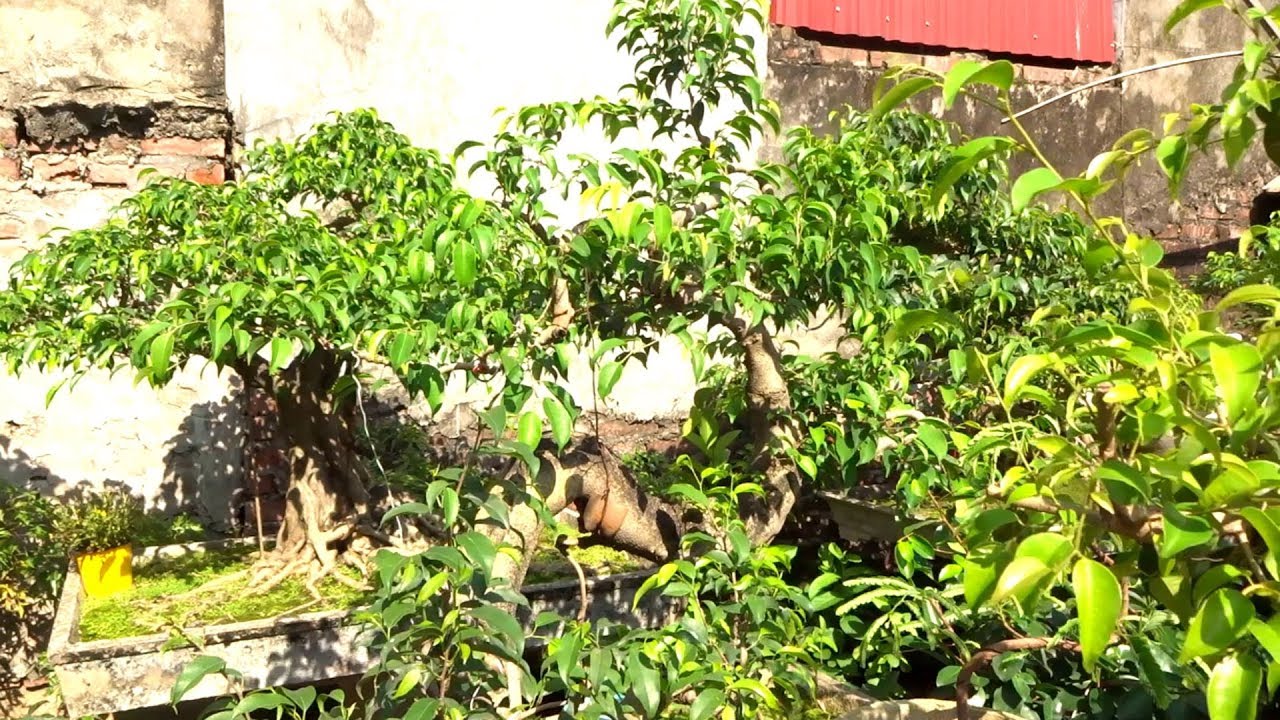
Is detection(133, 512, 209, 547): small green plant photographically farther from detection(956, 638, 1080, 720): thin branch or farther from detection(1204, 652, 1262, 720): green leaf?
detection(1204, 652, 1262, 720): green leaf

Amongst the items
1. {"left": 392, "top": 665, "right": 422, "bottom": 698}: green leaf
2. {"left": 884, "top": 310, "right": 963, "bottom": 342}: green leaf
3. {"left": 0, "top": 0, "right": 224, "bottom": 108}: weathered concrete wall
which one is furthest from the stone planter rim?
{"left": 884, "top": 310, "right": 963, "bottom": 342}: green leaf

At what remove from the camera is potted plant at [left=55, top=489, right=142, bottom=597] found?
3334mm

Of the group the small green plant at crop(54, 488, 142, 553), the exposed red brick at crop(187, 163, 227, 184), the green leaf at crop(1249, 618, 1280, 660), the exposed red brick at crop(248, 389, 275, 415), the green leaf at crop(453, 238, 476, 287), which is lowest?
the small green plant at crop(54, 488, 142, 553)

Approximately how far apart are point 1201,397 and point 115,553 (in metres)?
3.09

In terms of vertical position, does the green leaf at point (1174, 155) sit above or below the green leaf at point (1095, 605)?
above

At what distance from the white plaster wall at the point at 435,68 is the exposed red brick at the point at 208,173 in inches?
8.0

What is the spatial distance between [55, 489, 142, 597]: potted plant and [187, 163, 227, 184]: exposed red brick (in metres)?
1.22

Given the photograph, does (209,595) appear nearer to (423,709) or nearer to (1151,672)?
(423,709)

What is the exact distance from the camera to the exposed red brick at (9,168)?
12.8 ft

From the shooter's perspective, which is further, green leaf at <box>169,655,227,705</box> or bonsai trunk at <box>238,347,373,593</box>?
bonsai trunk at <box>238,347,373,593</box>

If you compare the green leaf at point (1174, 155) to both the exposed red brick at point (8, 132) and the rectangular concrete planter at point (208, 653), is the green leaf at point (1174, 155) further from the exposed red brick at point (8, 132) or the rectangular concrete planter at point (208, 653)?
the exposed red brick at point (8, 132)

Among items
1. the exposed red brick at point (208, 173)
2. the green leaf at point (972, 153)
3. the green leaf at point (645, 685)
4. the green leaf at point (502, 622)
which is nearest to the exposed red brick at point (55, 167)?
the exposed red brick at point (208, 173)

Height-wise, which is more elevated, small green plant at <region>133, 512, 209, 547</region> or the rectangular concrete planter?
small green plant at <region>133, 512, 209, 547</region>

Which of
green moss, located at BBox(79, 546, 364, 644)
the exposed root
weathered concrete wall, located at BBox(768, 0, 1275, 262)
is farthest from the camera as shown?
weathered concrete wall, located at BBox(768, 0, 1275, 262)
